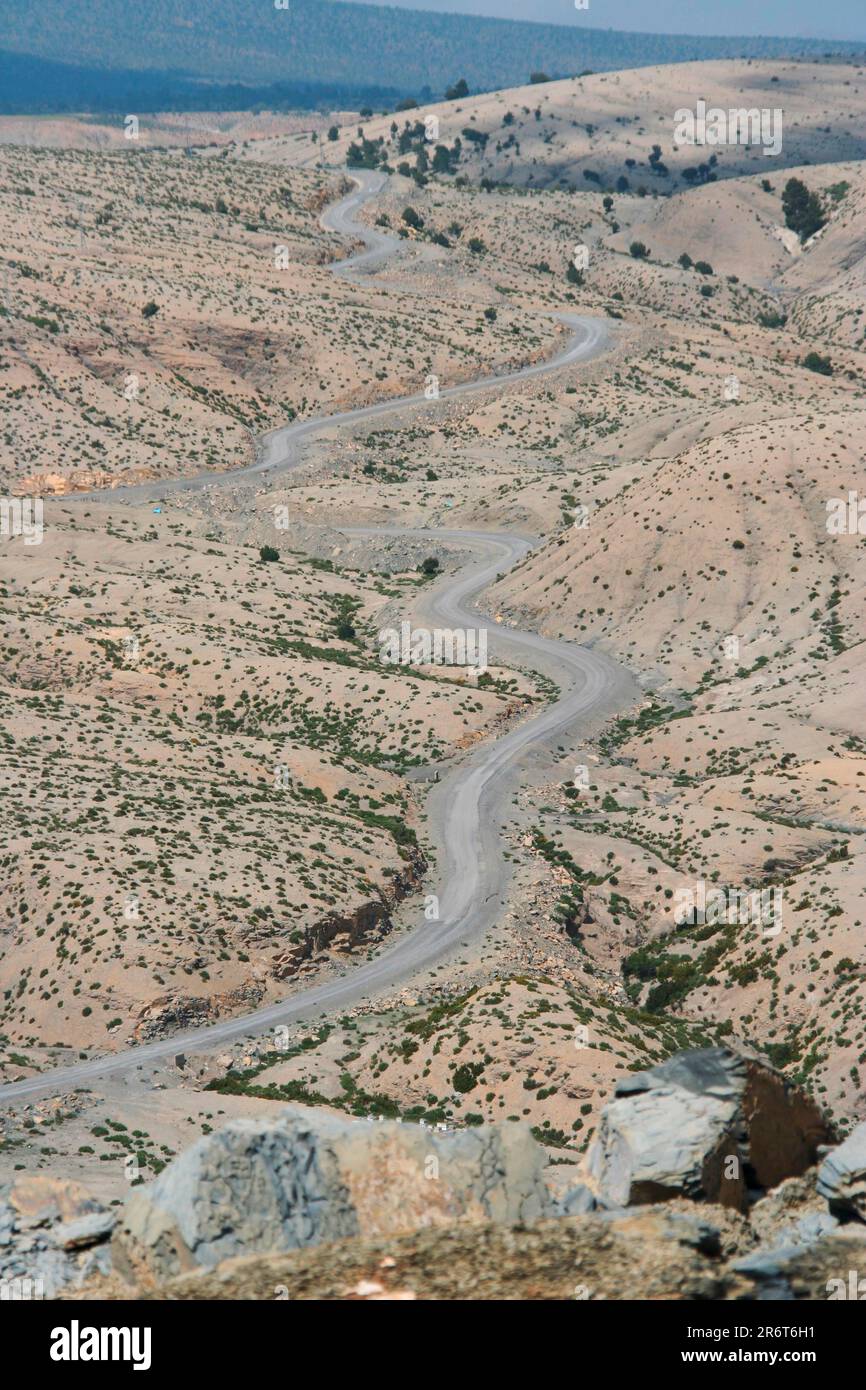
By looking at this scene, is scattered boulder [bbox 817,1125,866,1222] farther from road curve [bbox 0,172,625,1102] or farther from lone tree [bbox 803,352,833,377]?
lone tree [bbox 803,352,833,377]

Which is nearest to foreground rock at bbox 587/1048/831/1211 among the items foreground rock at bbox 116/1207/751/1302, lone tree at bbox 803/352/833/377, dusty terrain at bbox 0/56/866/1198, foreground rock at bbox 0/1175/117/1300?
foreground rock at bbox 116/1207/751/1302

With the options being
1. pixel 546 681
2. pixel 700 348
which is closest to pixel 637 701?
pixel 546 681

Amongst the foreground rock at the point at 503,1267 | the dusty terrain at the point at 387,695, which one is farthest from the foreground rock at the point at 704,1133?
the dusty terrain at the point at 387,695

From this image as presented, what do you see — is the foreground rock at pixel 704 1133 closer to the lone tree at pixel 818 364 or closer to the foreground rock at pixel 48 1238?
the foreground rock at pixel 48 1238

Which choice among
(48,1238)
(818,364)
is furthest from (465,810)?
(818,364)
